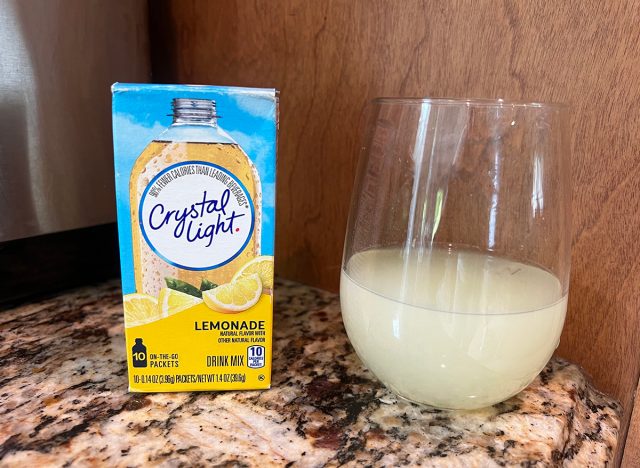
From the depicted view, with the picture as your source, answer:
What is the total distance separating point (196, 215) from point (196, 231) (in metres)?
0.02

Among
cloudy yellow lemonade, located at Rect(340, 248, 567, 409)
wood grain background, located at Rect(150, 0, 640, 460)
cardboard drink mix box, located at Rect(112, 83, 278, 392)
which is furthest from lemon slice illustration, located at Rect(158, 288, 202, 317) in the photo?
wood grain background, located at Rect(150, 0, 640, 460)

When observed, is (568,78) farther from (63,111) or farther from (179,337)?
(63,111)

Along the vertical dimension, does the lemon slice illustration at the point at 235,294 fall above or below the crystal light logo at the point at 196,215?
below

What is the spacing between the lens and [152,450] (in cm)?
48

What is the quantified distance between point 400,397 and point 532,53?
0.40m

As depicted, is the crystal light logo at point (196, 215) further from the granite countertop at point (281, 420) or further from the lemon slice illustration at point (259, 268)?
the granite countertop at point (281, 420)

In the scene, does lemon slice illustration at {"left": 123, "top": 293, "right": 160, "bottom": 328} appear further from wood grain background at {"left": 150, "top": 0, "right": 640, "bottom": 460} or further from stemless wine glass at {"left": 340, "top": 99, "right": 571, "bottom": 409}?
wood grain background at {"left": 150, "top": 0, "right": 640, "bottom": 460}

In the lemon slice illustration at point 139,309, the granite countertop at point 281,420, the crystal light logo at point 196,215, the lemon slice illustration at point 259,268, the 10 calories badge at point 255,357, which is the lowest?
the granite countertop at point 281,420

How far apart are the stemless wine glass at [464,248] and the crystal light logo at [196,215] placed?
13 centimetres

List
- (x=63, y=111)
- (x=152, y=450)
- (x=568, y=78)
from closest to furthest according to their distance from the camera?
(x=152, y=450)
(x=568, y=78)
(x=63, y=111)

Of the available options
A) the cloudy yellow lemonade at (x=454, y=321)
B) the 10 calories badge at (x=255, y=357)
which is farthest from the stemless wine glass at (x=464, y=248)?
the 10 calories badge at (x=255, y=357)

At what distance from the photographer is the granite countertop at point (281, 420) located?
1.57ft

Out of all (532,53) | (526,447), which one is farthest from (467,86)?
(526,447)

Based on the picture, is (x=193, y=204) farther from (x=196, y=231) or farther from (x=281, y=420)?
(x=281, y=420)
